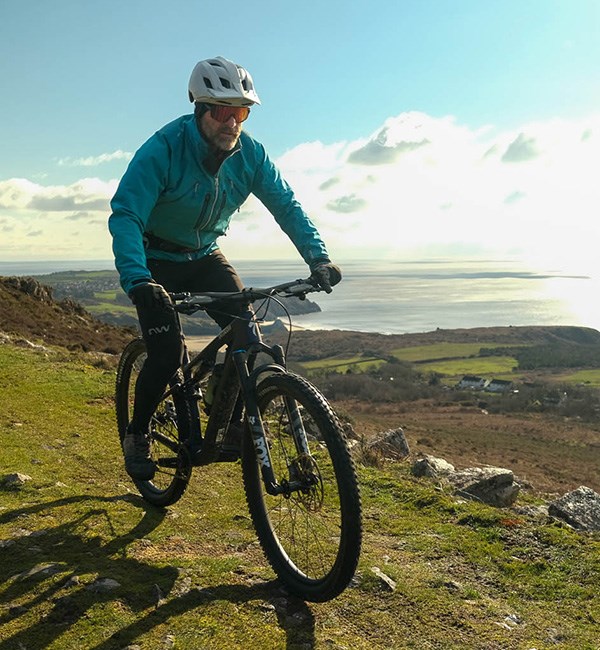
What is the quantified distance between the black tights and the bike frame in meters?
0.20

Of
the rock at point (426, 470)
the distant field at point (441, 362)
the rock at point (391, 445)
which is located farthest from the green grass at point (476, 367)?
the rock at point (426, 470)

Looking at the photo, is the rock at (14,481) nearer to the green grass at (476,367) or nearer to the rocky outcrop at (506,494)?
the rocky outcrop at (506,494)

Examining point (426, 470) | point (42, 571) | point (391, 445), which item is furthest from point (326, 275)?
point (391, 445)

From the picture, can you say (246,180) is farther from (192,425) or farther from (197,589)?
(197,589)

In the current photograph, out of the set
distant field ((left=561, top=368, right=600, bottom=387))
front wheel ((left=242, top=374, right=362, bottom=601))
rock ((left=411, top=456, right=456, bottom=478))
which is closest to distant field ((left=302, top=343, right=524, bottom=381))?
distant field ((left=561, top=368, right=600, bottom=387))

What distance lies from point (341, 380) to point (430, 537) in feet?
256

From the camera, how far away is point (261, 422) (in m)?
3.90

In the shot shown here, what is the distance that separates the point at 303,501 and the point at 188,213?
7.86 ft

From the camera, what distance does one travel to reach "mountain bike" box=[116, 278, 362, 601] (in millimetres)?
3395

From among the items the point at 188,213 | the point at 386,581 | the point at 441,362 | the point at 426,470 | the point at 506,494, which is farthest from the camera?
the point at 441,362

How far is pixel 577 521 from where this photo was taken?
6.20m

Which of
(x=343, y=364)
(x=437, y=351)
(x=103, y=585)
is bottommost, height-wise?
(x=437, y=351)

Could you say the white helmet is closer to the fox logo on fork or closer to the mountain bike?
the mountain bike

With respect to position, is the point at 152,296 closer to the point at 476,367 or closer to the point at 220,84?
the point at 220,84
